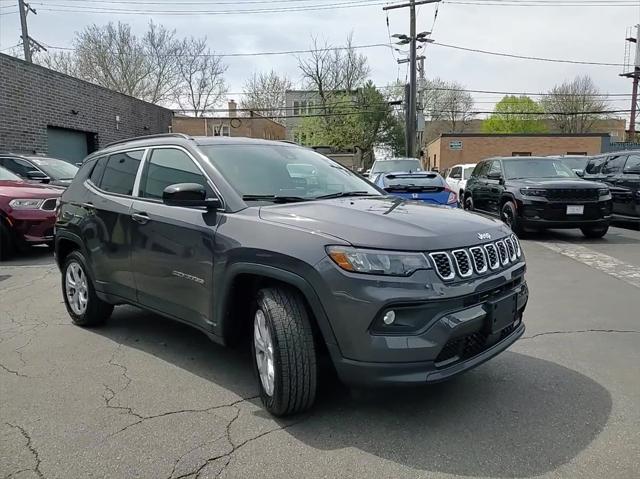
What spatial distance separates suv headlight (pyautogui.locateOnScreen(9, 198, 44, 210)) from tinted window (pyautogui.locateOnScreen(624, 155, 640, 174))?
11.8 m

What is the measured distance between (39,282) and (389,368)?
6052 mm

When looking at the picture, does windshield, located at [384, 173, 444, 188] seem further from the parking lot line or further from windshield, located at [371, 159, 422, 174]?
windshield, located at [371, 159, 422, 174]

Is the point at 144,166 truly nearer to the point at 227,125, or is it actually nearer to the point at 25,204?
the point at 25,204

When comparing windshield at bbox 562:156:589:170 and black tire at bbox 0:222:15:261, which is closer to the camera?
black tire at bbox 0:222:15:261

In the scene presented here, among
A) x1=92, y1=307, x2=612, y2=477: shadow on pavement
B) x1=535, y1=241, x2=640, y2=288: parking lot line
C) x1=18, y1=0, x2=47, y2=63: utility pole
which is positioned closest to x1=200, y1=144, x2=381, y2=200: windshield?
x1=92, y1=307, x2=612, y2=477: shadow on pavement

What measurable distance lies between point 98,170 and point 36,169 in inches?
259

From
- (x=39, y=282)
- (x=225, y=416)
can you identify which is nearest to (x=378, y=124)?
(x=39, y=282)

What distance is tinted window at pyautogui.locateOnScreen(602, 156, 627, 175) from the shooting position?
1172cm

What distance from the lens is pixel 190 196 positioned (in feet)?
10.7

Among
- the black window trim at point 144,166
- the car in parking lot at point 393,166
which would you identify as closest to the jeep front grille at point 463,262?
the black window trim at point 144,166

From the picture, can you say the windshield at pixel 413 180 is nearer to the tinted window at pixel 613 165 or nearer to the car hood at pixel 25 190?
the tinted window at pixel 613 165

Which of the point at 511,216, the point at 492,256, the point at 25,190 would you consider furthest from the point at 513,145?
the point at 492,256

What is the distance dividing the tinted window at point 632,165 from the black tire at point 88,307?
11.1m

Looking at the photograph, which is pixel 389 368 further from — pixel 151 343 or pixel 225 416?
pixel 151 343
